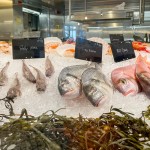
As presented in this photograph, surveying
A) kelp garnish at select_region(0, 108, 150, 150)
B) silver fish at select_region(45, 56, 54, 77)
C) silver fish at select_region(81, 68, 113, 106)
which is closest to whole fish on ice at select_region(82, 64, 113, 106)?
silver fish at select_region(81, 68, 113, 106)

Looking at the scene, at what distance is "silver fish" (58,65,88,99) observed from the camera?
36.8 inches

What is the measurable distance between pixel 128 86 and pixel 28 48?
1.71 feet

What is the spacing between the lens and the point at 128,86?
1.01m

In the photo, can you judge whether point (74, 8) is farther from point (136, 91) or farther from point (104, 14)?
point (136, 91)

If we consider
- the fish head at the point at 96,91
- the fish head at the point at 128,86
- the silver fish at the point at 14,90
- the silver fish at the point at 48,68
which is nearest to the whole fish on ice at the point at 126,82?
the fish head at the point at 128,86

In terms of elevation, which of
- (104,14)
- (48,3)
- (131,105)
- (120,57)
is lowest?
(131,105)

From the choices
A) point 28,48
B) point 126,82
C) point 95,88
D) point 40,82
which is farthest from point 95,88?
point 28,48

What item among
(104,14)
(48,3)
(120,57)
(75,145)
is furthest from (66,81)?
(48,3)

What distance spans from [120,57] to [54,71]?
310mm

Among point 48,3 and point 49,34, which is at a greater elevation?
point 48,3

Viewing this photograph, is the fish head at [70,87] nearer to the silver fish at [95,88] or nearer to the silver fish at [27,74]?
the silver fish at [95,88]

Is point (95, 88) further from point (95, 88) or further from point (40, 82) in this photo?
point (40, 82)

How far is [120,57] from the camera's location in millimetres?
1257

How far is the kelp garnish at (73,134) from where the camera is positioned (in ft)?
1.48
